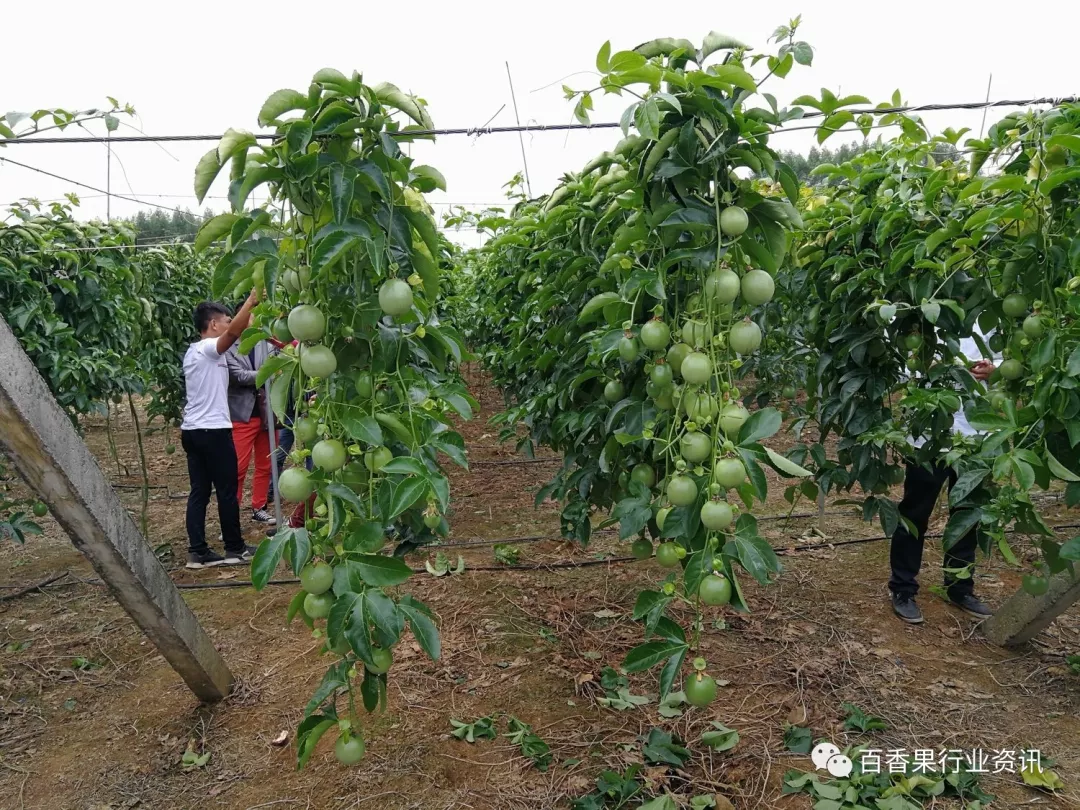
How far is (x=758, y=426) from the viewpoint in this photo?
4.65ft

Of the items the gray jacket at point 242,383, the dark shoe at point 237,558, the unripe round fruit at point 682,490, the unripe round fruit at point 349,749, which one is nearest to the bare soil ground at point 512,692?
the dark shoe at point 237,558

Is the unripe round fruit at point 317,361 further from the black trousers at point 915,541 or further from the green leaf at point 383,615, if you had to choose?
the black trousers at point 915,541

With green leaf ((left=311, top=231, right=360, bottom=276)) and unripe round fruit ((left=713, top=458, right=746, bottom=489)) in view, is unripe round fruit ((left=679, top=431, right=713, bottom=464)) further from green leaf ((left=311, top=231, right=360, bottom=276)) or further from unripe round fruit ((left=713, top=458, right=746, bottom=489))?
green leaf ((left=311, top=231, right=360, bottom=276))

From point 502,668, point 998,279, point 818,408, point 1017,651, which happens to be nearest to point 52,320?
point 502,668

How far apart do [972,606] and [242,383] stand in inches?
159

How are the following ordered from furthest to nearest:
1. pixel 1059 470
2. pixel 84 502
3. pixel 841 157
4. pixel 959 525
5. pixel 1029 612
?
pixel 841 157, pixel 1029 612, pixel 959 525, pixel 1059 470, pixel 84 502

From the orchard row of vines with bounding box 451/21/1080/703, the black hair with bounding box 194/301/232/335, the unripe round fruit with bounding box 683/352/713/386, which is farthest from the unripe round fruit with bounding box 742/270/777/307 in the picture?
the black hair with bounding box 194/301/232/335

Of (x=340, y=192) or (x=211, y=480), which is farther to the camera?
(x=211, y=480)

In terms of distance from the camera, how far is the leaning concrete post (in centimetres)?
160

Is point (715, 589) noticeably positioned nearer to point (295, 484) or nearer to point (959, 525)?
point (295, 484)

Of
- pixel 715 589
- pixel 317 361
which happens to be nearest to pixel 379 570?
pixel 317 361

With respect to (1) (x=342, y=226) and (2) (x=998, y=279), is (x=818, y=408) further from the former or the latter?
(1) (x=342, y=226)

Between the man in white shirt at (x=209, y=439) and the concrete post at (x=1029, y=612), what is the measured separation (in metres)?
3.75

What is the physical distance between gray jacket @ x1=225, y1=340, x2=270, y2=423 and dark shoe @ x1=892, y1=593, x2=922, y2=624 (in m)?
3.51
